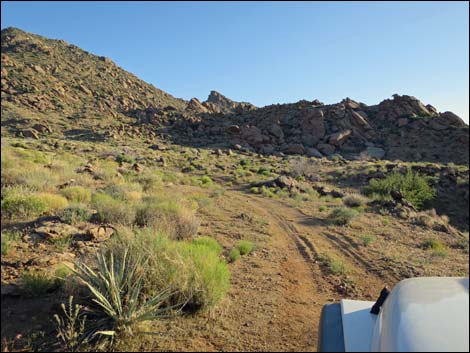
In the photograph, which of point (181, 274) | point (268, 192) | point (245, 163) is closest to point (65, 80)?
point (245, 163)

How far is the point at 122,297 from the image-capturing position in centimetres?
412

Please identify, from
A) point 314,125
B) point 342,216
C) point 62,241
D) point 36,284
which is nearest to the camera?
A: point 36,284

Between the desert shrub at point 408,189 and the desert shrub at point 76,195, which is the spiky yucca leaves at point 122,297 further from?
the desert shrub at point 408,189

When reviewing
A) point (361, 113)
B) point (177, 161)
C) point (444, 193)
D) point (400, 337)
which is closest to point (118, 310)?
point (400, 337)

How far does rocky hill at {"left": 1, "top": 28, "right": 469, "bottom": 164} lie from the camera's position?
1622 inches

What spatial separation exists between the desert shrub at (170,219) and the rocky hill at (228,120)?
29911 mm

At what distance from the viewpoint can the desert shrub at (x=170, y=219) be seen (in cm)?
747

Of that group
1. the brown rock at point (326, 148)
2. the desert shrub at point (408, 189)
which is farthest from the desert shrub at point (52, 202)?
the brown rock at point (326, 148)

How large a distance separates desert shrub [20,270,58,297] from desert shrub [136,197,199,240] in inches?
106

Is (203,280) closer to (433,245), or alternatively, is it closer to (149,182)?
(433,245)

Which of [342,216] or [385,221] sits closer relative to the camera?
[342,216]

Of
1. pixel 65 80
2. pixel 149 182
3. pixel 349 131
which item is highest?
pixel 65 80

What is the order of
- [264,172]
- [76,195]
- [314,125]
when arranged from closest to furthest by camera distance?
[76,195]
[264,172]
[314,125]

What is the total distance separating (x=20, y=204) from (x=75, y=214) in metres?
1.07
